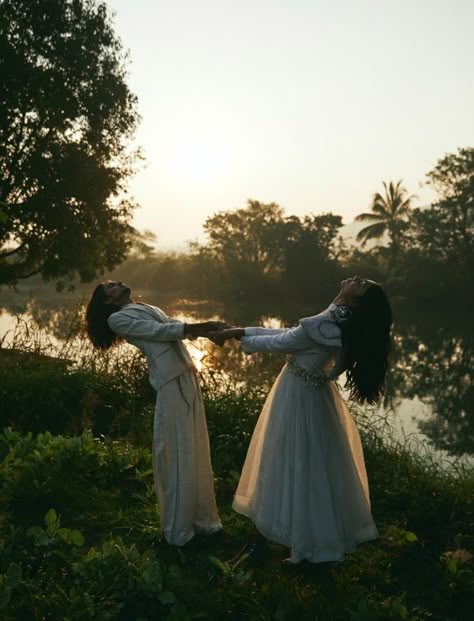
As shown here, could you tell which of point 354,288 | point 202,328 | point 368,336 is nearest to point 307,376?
point 368,336

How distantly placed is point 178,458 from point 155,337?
0.84m

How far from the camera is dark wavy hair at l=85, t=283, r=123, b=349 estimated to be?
13.4ft

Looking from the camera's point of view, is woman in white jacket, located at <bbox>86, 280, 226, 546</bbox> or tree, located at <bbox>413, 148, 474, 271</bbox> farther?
tree, located at <bbox>413, 148, 474, 271</bbox>

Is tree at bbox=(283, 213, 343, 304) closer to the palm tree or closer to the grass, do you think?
the palm tree

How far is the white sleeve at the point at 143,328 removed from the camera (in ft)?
12.3

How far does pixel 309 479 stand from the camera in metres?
3.48

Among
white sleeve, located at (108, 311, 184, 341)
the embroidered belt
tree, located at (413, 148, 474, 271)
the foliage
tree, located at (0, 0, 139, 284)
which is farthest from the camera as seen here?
tree, located at (413, 148, 474, 271)

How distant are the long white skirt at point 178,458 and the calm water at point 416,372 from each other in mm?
3274

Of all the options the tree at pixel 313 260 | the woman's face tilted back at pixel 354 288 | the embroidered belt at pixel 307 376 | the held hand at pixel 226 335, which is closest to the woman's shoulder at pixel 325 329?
the woman's face tilted back at pixel 354 288

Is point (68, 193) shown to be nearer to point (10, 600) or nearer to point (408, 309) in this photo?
point (10, 600)

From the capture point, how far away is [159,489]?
383 centimetres

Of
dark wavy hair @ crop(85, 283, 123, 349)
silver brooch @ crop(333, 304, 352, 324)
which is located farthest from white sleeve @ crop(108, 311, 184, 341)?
silver brooch @ crop(333, 304, 352, 324)

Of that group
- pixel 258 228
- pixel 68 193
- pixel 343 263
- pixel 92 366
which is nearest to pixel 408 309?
pixel 343 263

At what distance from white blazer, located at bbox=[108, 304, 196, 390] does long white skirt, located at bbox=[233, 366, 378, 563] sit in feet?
2.42
